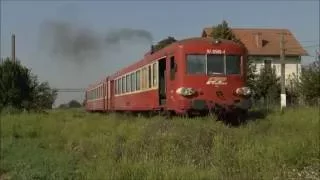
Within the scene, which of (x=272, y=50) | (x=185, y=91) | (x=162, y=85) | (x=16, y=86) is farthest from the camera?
(x=272, y=50)

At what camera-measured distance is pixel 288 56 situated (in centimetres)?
7438

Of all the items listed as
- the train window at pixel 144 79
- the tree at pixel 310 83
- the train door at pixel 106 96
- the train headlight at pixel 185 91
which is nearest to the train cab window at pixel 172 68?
the train headlight at pixel 185 91

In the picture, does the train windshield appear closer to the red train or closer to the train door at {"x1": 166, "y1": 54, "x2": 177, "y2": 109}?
the red train

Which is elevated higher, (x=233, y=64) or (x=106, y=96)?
(x=233, y=64)

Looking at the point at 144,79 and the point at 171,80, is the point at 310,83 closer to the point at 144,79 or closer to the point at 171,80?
the point at 144,79

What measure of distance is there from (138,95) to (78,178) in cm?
1326

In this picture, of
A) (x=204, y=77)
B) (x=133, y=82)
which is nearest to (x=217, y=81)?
(x=204, y=77)

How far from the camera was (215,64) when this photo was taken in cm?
1923

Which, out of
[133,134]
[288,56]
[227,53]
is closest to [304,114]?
[227,53]

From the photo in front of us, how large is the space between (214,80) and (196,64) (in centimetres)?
78

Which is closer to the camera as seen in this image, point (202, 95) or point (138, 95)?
point (202, 95)

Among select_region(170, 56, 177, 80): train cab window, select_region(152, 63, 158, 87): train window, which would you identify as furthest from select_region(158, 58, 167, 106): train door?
select_region(170, 56, 177, 80): train cab window

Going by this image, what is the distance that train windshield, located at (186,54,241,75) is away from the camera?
19.1 metres

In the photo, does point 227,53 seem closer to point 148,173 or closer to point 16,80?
point 148,173
